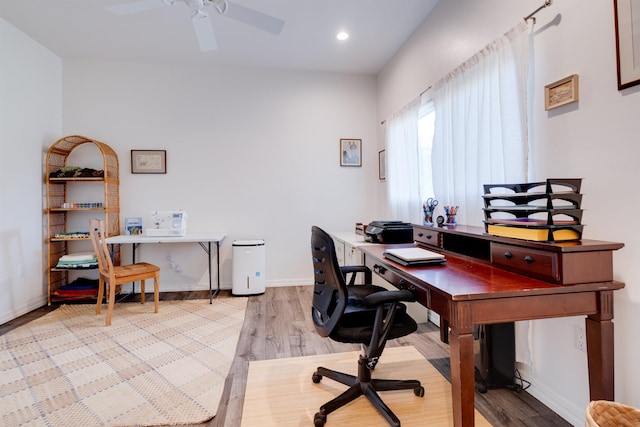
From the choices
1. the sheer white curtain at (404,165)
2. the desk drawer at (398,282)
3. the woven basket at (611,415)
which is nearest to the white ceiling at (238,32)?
the sheer white curtain at (404,165)

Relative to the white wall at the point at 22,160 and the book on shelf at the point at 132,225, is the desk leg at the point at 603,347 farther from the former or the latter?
the white wall at the point at 22,160

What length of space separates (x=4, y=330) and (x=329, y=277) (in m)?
3.15

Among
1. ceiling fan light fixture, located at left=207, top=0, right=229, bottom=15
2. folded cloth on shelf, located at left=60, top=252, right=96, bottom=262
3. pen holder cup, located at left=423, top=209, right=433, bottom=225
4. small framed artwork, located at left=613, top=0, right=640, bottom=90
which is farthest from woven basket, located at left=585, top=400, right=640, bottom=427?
folded cloth on shelf, located at left=60, top=252, right=96, bottom=262

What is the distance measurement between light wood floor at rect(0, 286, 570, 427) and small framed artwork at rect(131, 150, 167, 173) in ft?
5.11

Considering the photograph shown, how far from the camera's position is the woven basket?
0.96 m

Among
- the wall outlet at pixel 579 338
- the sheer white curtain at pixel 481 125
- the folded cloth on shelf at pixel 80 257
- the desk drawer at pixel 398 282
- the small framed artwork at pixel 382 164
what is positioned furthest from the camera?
the small framed artwork at pixel 382 164

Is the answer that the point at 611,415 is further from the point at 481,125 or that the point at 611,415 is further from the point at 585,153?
the point at 481,125

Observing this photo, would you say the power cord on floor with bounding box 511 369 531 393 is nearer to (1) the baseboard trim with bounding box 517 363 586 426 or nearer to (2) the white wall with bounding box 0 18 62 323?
(1) the baseboard trim with bounding box 517 363 586 426

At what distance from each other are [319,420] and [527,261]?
1.21 metres

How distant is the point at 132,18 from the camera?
113 inches

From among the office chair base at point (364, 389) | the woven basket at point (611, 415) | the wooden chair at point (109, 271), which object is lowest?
the office chair base at point (364, 389)

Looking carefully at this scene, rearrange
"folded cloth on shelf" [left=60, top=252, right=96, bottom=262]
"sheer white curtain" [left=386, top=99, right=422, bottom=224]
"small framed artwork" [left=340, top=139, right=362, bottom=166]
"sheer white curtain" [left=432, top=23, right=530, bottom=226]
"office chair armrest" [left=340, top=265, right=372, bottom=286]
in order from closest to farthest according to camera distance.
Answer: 1. "sheer white curtain" [left=432, top=23, right=530, bottom=226]
2. "office chair armrest" [left=340, top=265, right=372, bottom=286]
3. "sheer white curtain" [left=386, top=99, right=422, bottom=224]
4. "folded cloth on shelf" [left=60, top=252, right=96, bottom=262]
5. "small framed artwork" [left=340, top=139, right=362, bottom=166]

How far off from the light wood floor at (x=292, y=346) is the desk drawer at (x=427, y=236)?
2.71 feet

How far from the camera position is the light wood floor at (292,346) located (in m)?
1.59
